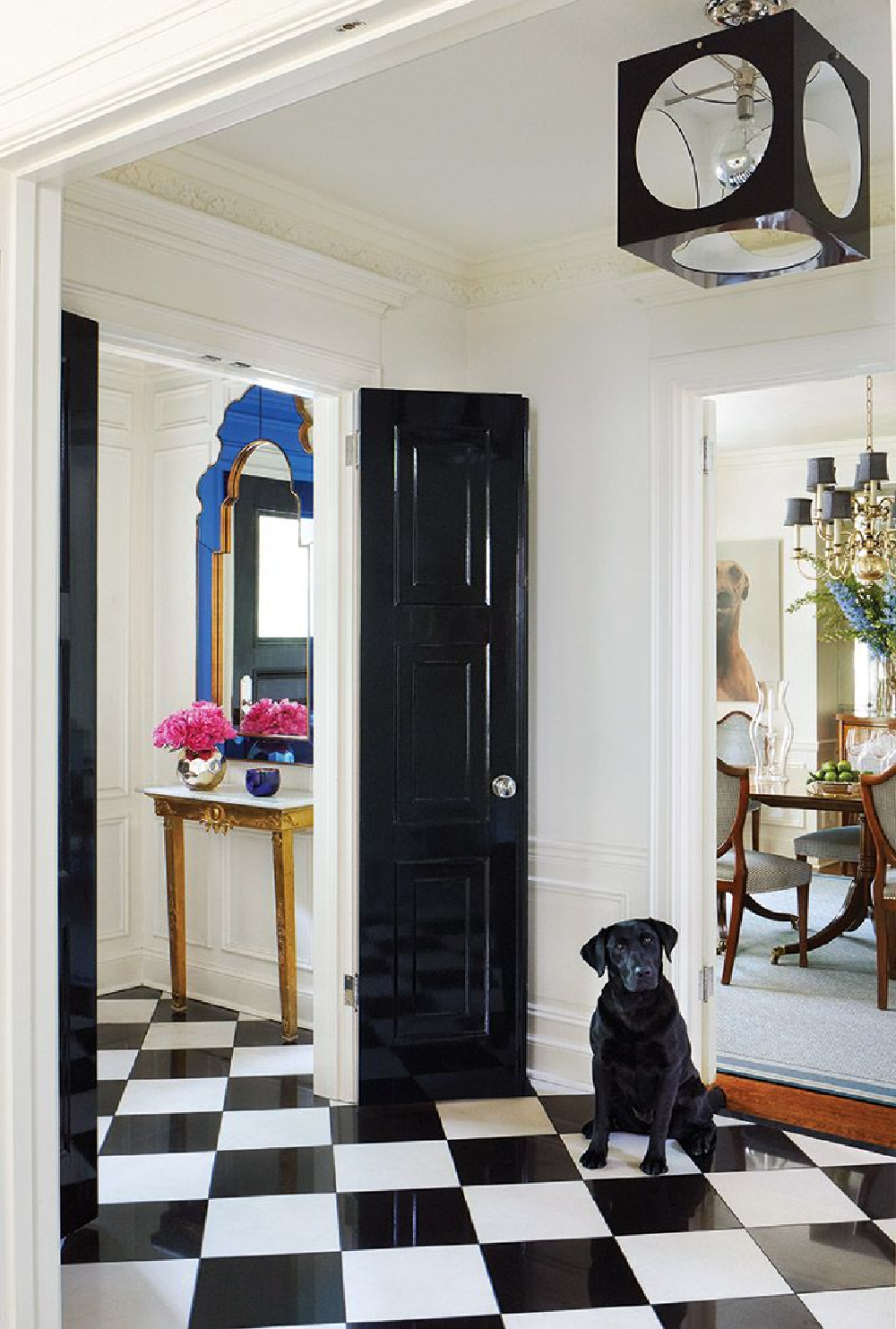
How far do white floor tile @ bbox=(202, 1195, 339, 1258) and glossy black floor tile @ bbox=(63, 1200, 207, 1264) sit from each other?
0.04 m

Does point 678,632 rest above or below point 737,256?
below

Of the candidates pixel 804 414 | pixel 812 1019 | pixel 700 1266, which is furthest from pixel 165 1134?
pixel 804 414

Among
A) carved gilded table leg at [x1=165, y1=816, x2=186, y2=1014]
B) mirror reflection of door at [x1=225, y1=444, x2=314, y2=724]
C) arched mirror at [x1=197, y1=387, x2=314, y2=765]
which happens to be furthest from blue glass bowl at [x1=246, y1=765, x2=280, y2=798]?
carved gilded table leg at [x1=165, y1=816, x2=186, y2=1014]

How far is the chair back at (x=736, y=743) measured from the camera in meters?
6.96

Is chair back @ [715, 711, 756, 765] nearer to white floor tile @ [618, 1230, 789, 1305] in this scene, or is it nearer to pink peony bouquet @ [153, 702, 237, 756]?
pink peony bouquet @ [153, 702, 237, 756]

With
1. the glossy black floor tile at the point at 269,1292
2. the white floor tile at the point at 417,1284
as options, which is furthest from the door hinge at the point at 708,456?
the glossy black floor tile at the point at 269,1292

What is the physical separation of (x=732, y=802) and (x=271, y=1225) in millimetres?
2943

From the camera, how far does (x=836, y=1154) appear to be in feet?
11.3

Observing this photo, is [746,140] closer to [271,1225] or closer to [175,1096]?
[271,1225]

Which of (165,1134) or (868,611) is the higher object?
(868,611)

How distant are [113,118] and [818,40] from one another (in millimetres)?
1331

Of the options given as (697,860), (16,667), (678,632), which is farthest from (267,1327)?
(678,632)

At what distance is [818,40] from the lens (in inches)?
90.2

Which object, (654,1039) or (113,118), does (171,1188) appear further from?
(113,118)
